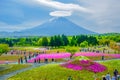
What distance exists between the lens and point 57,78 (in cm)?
5606

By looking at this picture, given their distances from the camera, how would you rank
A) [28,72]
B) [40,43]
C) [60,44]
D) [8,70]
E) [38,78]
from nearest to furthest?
[38,78], [28,72], [8,70], [60,44], [40,43]

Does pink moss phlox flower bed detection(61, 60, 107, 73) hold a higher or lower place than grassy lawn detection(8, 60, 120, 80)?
higher

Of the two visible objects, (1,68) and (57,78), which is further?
(1,68)

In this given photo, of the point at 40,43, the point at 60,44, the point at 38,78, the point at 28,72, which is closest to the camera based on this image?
the point at 38,78

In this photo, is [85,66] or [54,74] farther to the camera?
[85,66]

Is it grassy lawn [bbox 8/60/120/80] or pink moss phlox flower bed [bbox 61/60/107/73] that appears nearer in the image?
A: grassy lawn [bbox 8/60/120/80]

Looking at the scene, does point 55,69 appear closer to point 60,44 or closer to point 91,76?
point 91,76

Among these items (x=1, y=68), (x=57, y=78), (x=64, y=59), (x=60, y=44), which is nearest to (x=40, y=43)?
(x=60, y=44)

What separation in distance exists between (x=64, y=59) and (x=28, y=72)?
103 ft

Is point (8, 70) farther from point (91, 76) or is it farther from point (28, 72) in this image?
point (91, 76)

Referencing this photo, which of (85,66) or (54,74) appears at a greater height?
(85,66)

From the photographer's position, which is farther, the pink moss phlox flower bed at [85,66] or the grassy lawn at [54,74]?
the pink moss phlox flower bed at [85,66]

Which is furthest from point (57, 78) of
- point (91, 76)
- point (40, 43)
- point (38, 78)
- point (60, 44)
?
point (40, 43)

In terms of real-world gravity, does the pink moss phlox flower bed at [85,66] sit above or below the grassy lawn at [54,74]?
above
